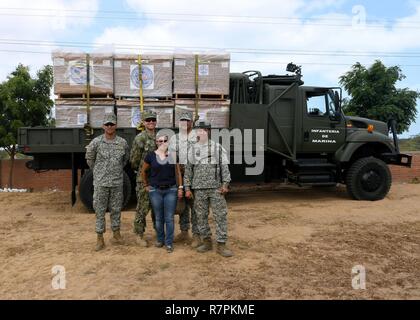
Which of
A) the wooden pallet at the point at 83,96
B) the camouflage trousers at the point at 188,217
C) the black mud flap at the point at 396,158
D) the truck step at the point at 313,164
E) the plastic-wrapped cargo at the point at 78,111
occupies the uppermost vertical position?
the wooden pallet at the point at 83,96

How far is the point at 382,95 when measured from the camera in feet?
41.0

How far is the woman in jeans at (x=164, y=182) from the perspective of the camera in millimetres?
4711

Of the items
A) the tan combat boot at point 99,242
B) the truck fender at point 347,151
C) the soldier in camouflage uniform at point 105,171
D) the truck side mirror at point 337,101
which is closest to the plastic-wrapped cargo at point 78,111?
the soldier in camouflage uniform at point 105,171

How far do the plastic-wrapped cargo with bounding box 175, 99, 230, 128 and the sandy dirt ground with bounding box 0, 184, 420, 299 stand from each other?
69.7 inches

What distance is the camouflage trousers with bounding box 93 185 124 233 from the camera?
483 cm

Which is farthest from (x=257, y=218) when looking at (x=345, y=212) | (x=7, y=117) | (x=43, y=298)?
(x=7, y=117)

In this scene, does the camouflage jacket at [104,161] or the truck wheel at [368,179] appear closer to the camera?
the camouflage jacket at [104,161]

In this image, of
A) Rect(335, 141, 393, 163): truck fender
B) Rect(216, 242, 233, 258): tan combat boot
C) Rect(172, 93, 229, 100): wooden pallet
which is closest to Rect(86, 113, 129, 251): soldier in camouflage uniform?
Rect(216, 242, 233, 258): tan combat boot

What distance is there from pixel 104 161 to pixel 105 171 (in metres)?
0.13

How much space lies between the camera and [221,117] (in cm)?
741

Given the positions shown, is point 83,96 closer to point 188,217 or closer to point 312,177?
point 188,217

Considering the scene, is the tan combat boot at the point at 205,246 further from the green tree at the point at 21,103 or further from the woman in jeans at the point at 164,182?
the green tree at the point at 21,103

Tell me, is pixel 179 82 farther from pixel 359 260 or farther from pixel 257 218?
pixel 359 260

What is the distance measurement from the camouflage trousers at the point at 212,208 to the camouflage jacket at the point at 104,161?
1054 millimetres
